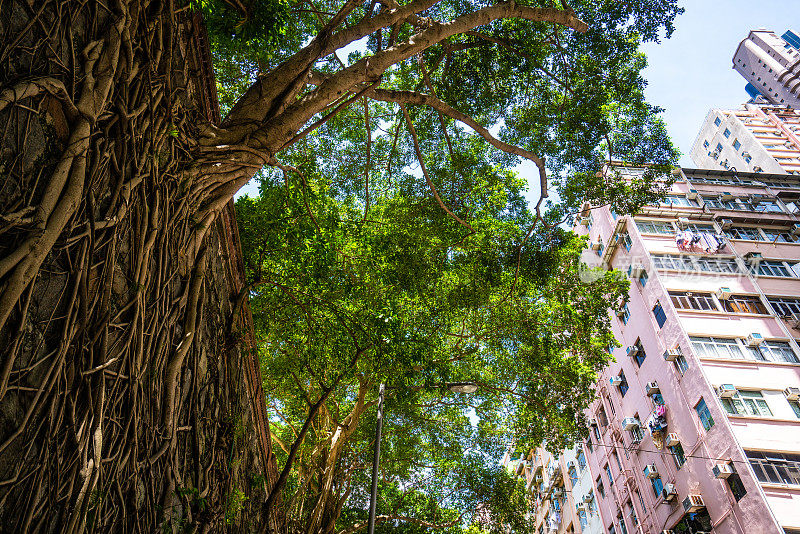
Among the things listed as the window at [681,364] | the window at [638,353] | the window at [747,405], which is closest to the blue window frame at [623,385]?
the window at [638,353]

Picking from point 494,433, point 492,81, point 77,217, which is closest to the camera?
point 77,217

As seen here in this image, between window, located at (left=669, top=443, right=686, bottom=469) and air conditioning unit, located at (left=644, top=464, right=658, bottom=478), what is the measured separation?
3.35 ft

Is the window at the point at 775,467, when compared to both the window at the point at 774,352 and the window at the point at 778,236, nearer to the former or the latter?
the window at the point at 774,352

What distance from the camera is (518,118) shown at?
28.9 feet

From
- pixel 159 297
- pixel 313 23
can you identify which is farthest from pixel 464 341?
pixel 159 297

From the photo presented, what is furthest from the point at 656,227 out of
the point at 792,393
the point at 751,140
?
the point at 751,140

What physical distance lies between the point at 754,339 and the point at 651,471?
5593 mm

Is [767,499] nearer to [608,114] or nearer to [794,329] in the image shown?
[794,329]

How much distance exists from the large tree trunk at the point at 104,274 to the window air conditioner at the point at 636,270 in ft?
62.7

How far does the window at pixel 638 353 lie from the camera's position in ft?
64.2

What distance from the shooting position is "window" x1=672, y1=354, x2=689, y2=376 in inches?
655

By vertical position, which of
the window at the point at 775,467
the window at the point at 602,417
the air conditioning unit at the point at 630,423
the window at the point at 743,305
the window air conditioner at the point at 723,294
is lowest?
the window at the point at 775,467

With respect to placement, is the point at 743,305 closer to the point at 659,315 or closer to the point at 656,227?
the point at 659,315

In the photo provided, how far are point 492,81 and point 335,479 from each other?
7.66 m
